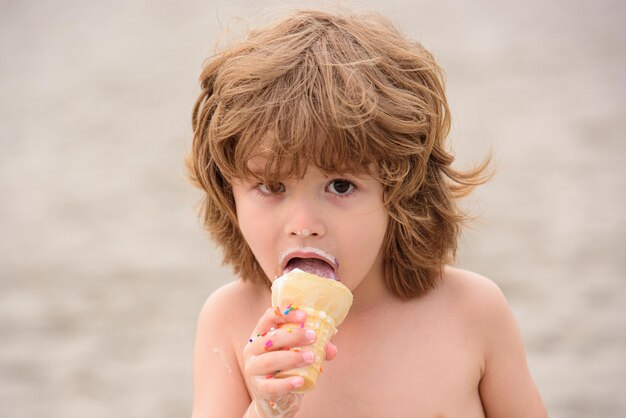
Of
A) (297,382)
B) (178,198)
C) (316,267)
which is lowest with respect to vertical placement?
(297,382)

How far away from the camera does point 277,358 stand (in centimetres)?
196

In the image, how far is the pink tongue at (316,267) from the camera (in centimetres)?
213

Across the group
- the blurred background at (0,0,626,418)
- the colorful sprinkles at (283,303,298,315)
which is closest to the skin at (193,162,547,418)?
the colorful sprinkles at (283,303,298,315)

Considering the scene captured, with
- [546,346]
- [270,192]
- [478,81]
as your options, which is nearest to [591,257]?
[546,346]

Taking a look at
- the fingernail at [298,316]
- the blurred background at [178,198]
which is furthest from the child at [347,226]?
the blurred background at [178,198]

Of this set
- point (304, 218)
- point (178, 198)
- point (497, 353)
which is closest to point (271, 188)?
point (304, 218)

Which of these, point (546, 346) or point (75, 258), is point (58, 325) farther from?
point (546, 346)

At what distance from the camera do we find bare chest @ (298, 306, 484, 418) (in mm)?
2413

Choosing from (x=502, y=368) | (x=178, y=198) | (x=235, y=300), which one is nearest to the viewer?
(x=502, y=368)

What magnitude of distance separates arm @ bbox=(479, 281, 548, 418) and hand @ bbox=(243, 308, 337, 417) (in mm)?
584

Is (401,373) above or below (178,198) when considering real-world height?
below

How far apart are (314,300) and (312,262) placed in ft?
0.46

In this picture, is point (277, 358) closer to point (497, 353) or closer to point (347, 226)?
point (347, 226)

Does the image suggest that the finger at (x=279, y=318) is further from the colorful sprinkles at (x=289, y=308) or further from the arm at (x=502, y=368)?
the arm at (x=502, y=368)
